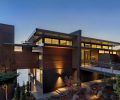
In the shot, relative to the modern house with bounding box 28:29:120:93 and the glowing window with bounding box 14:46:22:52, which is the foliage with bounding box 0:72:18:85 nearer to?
the glowing window with bounding box 14:46:22:52

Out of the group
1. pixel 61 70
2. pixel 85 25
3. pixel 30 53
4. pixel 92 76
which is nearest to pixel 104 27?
pixel 85 25

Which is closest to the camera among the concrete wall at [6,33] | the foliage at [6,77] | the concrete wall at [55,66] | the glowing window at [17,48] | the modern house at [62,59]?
the foliage at [6,77]

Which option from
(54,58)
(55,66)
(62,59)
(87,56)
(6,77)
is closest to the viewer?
(6,77)

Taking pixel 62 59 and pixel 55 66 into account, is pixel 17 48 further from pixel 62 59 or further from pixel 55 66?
pixel 62 59

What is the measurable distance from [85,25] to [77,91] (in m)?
17.4

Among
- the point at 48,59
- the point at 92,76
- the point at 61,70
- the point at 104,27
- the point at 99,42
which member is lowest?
the point at 92,76

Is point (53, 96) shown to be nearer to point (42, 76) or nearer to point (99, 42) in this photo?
point (42, 76)

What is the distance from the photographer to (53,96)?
13.5 metres

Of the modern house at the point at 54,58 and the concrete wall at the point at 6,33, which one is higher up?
the concrete wall at the point at 6,33

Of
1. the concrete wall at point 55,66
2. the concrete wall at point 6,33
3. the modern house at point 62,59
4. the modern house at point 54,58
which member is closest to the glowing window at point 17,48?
the modern house at point 54,58

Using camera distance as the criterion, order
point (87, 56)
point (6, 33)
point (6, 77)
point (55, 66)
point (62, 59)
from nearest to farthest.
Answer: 1. point (6, 77)
2. point (55, 66)
3. point (62, 59)
4. point (87, 56)
5. point (6, 33)

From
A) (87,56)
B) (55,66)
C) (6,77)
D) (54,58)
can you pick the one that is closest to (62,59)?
(54,58)

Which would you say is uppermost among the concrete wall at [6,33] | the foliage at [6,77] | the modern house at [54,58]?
the concrete wall at [6,33]

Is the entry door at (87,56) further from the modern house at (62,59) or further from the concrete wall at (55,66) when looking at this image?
the concrete wall at (55,66)
